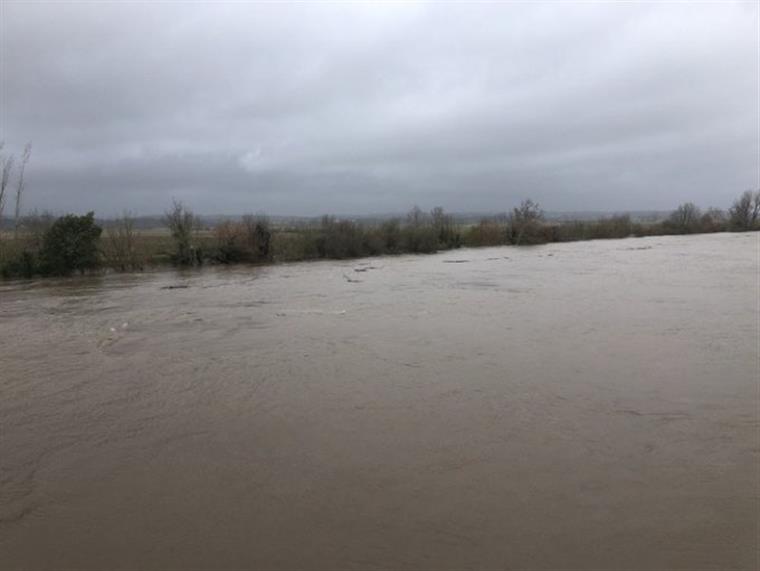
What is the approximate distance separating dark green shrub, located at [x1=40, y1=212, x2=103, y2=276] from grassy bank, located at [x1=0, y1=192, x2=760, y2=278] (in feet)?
0.13

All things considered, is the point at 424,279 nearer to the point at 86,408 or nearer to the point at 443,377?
the point at 443,377

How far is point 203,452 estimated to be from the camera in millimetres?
6387

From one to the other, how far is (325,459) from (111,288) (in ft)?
61.5

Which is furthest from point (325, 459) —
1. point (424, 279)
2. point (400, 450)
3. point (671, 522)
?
point (424, 279)

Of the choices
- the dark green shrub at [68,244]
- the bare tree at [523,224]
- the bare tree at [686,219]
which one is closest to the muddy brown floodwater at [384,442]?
the dark green shrub at [68,244]

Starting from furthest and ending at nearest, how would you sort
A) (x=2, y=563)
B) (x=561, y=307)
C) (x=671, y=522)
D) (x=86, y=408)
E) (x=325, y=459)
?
(x=561, y=307), (x=86, y=408), (x=325, y=459), (x=671, y=522), (x=2, y=563)

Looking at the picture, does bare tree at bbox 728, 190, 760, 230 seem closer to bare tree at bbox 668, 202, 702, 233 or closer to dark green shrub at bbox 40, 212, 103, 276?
bare tree at bbox 668, 202, 702, 233

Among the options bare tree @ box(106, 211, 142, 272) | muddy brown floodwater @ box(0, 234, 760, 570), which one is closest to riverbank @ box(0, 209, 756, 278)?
bare tree @ box(106, 211, 142, 272)

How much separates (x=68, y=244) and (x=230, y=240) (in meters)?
8.60

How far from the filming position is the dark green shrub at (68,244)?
2616 cm

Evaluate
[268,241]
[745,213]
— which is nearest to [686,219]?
[745,213]

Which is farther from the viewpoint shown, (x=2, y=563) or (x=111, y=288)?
(x=111, y=288)

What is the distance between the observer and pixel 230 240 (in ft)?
108

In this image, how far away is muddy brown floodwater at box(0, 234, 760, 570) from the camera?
458 cm
